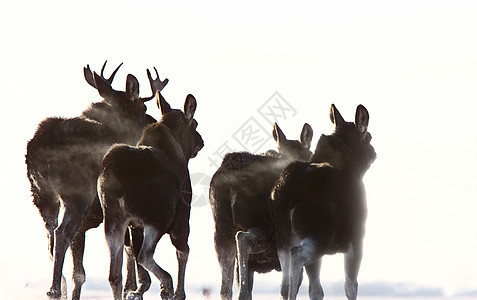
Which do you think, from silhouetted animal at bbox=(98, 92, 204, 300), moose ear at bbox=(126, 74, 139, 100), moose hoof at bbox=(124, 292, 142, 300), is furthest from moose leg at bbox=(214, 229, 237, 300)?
moose ear at bbox=(126, 74, 139, 100)

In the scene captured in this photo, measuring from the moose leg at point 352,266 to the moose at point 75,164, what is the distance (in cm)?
488

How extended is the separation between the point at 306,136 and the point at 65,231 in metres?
5.09

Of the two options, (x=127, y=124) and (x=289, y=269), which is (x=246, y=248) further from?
(x=127, y=124)

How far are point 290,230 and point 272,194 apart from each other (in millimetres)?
931

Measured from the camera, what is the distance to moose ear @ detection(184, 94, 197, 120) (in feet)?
75.2

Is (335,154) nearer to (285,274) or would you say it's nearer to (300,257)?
(300,257)

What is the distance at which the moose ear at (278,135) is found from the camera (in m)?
23.5

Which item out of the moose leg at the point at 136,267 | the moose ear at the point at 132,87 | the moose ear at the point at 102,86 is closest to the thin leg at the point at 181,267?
the moose leg at the point at 136,267

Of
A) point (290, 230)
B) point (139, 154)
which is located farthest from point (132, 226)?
point (290, 230)

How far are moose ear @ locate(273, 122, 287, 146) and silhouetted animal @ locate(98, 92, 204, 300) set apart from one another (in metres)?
2.31

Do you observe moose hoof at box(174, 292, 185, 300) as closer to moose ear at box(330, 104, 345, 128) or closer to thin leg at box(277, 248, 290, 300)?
thin leg at box(277, 248, 290, 300)

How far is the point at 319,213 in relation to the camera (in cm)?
2094

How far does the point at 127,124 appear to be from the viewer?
23.8 m

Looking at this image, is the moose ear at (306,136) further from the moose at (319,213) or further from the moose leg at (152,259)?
the moose leg at (152,259)
